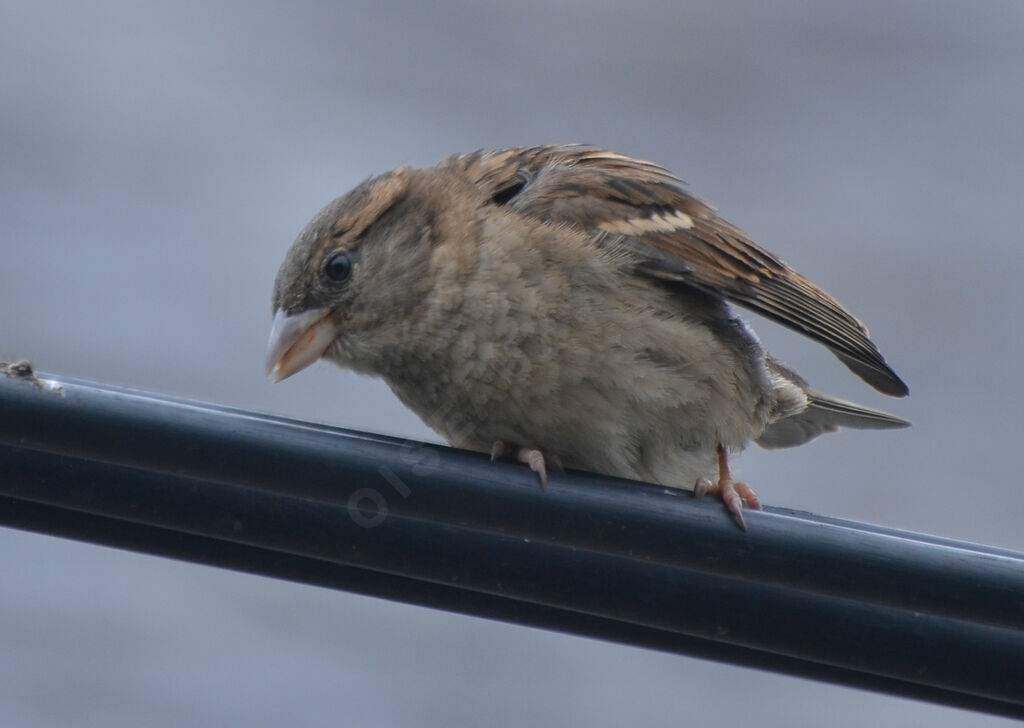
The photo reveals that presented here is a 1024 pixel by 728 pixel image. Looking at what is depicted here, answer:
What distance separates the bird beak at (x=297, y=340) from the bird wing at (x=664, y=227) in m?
0.40

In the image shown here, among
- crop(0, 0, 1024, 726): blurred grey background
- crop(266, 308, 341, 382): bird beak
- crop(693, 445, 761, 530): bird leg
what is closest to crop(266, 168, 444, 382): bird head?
crop(266, 308, 341, 382): bird beak

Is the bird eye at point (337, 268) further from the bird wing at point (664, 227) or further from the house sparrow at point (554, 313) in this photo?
the bird wing at point (664, 227)

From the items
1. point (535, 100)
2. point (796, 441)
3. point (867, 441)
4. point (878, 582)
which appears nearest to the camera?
point (878, 582)

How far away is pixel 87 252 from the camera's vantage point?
4.75 m

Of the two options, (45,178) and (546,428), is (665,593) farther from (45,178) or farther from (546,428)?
(45,178)

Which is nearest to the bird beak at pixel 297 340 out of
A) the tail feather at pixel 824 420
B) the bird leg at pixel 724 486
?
the bird leg at pixel 724 486

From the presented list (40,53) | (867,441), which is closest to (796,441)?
(867,441)

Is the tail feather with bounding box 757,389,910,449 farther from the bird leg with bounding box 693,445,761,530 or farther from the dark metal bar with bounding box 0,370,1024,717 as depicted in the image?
the dark metal bar with bounding box 0,370,1024,717

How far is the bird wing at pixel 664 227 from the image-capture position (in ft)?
9.13

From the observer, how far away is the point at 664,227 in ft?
9.48

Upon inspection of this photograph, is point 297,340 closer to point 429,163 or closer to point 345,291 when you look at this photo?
point 345,291

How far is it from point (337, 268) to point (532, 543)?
1.08 meters

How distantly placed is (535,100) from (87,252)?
63.1 inches

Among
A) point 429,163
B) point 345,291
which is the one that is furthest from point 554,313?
point 429,163
